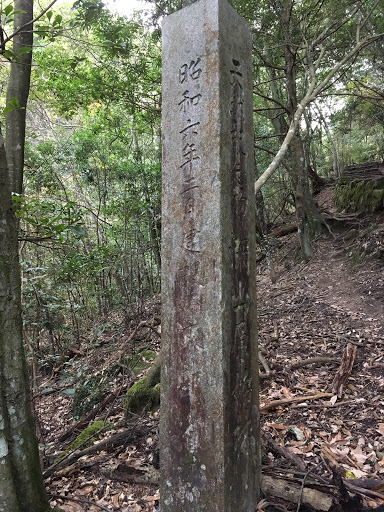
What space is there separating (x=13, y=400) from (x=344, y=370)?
3703mm

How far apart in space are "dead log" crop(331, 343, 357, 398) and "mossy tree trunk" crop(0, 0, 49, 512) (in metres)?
3.17

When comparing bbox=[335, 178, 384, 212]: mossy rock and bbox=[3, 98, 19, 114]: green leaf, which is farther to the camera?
bbox=[335, 178, 384, 212]: mossy rock

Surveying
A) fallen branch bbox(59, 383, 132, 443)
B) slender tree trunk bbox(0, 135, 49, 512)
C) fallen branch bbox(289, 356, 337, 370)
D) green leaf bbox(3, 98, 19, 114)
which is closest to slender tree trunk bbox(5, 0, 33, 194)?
green leaf bbox(3, 98, 19, 114)

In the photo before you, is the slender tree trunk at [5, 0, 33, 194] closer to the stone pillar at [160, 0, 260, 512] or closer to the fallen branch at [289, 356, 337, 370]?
the stone pillar at [160, 0, 260, 512]

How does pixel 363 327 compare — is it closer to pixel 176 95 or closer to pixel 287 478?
pixel 287 478

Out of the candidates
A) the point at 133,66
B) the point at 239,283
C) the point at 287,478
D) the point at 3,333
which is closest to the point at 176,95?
the point at 239,283

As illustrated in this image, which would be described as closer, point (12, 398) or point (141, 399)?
point (12, 398)

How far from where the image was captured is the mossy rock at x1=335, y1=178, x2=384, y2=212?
9.37 m

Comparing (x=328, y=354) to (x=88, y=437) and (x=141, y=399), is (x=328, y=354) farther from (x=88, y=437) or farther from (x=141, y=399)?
(x=88, y=437)

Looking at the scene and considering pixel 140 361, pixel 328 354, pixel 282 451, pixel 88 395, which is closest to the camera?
pixel 282 451

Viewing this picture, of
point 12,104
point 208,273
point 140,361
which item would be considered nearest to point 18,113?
point 12,104

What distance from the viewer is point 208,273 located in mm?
2459

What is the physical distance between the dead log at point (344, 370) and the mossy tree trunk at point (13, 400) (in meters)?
3.17

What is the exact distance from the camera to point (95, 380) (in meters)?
5.50
